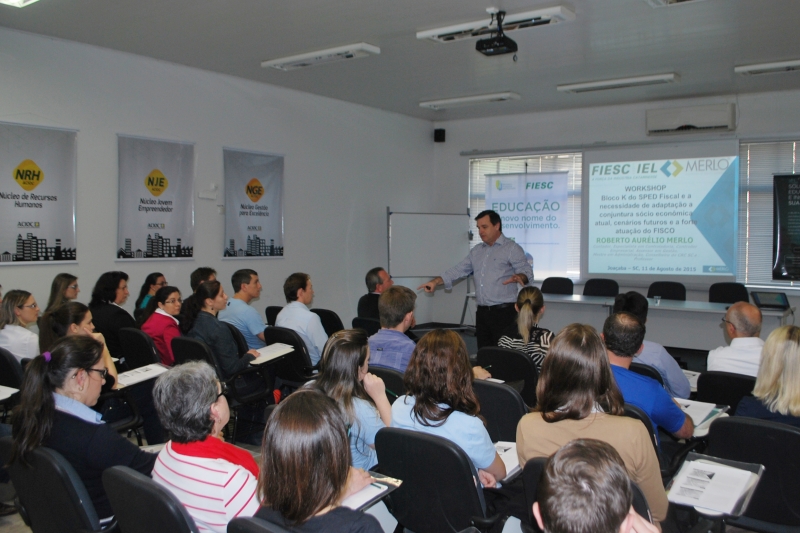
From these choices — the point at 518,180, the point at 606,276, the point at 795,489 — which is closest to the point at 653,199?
the point at 606,276

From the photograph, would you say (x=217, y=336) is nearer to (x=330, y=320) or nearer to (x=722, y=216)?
(x=330, y=320)

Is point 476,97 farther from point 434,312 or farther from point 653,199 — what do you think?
point 434,312

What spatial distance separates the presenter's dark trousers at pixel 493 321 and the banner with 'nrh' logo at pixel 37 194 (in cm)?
361

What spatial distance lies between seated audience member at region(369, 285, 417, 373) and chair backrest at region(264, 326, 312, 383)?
0.99 metres

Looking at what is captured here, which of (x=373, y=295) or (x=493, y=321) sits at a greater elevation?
(x=373, y=295)

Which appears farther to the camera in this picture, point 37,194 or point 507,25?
point 37,194

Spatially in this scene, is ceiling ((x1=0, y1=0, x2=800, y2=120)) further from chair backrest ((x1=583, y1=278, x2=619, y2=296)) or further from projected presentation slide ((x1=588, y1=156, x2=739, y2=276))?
chair backrest ((x1=583, y1=278, x2=619, y2=296))

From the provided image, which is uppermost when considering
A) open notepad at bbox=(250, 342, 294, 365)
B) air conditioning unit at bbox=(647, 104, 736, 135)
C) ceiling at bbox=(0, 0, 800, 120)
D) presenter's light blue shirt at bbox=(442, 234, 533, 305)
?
ceiling at bbox=(0, 0, 800, 120)

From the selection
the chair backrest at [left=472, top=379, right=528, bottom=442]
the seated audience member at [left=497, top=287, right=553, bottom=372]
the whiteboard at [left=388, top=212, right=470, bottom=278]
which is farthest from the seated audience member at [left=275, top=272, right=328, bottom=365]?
the whiteboard at [left=388, top=212, right=470, bottom=278]

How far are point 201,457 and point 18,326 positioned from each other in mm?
2804

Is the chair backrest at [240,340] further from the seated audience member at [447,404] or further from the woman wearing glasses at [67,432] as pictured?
the seated audience member at [447,404]

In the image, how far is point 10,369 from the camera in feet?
11.4

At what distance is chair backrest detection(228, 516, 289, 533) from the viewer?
4.17 feet

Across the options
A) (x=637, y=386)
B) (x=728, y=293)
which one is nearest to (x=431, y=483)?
(x=637, y=386)
